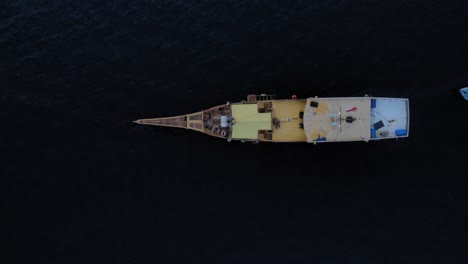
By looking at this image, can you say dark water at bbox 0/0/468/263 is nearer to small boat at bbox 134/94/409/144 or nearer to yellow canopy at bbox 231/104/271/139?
small boat at bbox 134/94/409/144

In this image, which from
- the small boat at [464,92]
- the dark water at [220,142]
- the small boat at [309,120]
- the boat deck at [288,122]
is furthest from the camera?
the small boat at [464,92]

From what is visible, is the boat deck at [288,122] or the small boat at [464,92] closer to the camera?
the boat deck at [288,122]

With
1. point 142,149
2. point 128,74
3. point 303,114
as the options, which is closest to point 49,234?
point 142,149

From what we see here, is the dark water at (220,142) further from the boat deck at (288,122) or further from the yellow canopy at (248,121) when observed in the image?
the yellow canopy at (248,121)

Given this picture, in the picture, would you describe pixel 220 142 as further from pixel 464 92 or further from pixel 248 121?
pixel 464 92

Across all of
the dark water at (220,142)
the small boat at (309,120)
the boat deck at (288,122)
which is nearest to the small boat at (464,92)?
the dark water at (220,142)

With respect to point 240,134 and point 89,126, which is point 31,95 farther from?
point 240,134

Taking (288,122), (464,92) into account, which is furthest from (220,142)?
(464,92)
